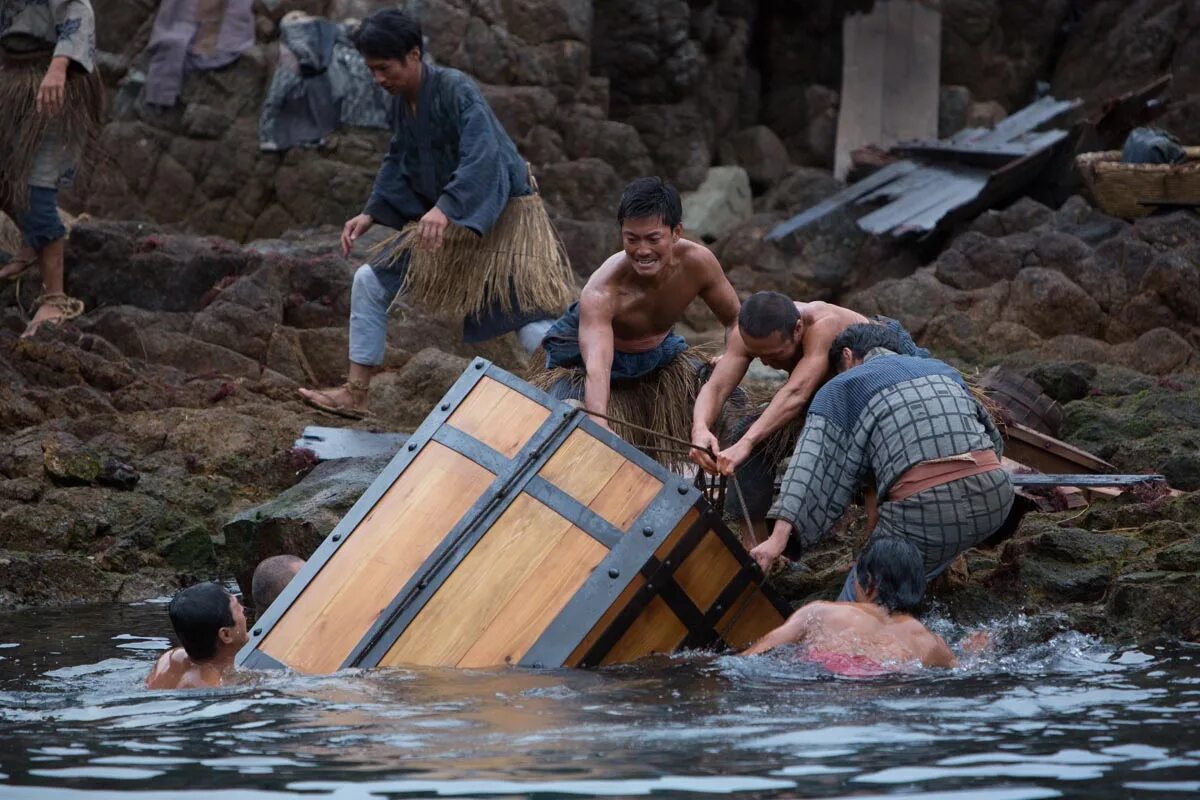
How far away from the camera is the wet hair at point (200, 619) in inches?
234

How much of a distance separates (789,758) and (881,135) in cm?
1615

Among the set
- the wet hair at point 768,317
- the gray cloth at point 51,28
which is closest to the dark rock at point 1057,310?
the wet hair at point 768,317

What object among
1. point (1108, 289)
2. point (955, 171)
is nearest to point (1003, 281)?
point (1108, 289)

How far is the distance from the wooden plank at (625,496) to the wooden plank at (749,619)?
0.54 metres

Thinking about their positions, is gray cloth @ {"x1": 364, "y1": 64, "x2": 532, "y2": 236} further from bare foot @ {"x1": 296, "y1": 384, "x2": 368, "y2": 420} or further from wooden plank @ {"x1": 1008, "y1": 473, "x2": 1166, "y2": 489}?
wooden plank @ {"x1": 1008, "y1": 473, "x2": 1166, "y2": 489}

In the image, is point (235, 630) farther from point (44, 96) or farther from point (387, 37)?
point (44, 96)

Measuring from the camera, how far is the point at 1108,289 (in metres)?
13.7

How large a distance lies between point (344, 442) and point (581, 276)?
6036 millimetres

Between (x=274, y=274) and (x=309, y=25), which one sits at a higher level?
(x=309, y=25)

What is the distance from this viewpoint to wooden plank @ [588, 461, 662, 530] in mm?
5855

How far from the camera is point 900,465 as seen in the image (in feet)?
20.3

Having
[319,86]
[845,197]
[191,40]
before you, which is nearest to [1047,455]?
[845,197]

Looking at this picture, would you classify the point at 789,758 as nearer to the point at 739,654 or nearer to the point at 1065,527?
the point at 739,654

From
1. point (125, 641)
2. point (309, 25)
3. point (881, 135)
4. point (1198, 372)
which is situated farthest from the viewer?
point (881, 135)
